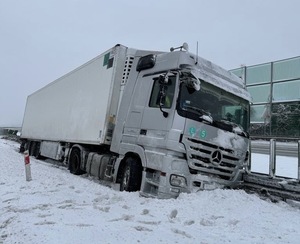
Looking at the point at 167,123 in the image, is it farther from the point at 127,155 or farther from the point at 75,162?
the point at 75,162

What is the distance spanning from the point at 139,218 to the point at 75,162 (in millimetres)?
7545

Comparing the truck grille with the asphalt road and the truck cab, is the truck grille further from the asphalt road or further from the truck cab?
the asphalt road

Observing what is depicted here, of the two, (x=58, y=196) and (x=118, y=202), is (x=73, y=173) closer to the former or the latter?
(x=58, y=196)

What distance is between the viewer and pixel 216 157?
7344 millimetres

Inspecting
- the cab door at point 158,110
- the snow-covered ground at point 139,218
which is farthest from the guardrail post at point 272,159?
the cab door at point 158,110

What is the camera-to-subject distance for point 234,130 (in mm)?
7836

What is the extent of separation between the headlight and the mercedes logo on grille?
82cm

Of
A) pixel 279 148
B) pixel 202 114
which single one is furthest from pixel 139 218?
pixel 279 148

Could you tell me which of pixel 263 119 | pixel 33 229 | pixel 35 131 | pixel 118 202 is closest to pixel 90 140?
pixel 118 202

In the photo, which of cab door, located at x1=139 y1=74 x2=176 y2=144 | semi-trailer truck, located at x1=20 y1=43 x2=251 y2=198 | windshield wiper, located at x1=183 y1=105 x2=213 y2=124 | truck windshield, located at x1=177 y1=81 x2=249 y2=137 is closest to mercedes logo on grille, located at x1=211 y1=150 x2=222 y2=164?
semi-trailer truck, located at x1=20 y1=43 x2=251 y2=198

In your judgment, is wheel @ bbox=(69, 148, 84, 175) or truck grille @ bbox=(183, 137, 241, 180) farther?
wheel @ bbox=(69, 148, 84, 175)

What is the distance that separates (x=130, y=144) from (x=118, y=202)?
192cm

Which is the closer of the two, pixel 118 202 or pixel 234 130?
pixel 118 202

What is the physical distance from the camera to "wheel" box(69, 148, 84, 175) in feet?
40.2
